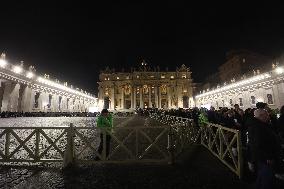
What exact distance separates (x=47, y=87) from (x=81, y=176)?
165 ft

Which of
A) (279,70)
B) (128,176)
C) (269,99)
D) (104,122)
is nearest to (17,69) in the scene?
(104,122)

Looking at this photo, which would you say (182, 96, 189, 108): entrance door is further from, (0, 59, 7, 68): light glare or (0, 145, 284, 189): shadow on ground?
(0, 145, 284, 189): shadow on ground

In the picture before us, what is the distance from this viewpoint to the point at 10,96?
38.5m

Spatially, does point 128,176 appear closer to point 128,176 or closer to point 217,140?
point 128,176

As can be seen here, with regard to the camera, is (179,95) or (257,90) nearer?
(257,90)

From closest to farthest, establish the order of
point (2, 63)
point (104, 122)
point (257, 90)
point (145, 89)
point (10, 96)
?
1. point (104, 122)
2. point (2, 63)
3. point (10, 96)
4. point (257, 90)
5. point (145, 89)

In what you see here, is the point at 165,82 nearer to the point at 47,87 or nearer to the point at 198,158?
the point at 47,87

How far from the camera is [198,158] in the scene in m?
7.71

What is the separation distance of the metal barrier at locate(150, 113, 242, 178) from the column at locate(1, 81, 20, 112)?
1467 inches

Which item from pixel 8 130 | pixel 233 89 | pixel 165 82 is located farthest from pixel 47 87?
pixel 165 82

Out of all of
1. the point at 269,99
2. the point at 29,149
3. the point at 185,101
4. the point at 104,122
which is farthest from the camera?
the point at 185,101

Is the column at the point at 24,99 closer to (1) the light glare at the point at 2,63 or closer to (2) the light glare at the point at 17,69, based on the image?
(2) the light glare at the point at 17,69

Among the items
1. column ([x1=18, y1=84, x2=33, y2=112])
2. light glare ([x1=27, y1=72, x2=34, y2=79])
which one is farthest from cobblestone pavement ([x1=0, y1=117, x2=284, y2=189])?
light glare ([x1=27, y1=72, x2=34, y2=79])

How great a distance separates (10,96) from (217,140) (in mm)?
39337
